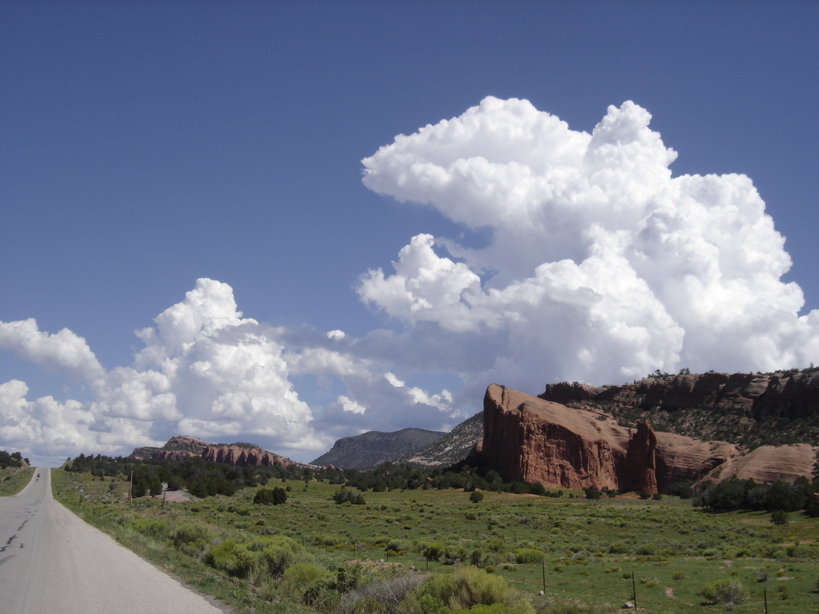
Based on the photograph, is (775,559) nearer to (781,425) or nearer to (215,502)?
(215,502)

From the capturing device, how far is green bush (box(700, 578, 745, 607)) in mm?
22078

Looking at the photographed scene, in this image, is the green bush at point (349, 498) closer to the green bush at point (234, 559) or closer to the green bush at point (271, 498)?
the green bush at point (271, 498)

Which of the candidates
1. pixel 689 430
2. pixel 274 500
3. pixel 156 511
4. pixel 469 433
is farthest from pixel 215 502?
pixel 469 433

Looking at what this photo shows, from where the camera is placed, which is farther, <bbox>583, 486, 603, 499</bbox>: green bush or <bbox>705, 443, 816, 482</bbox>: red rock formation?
<bbox>583, 486, 603, 499</bbox>: green bush

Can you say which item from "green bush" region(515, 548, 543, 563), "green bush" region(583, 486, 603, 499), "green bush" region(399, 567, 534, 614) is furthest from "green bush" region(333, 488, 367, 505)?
"green bush" region(399, 567, 534, 614)

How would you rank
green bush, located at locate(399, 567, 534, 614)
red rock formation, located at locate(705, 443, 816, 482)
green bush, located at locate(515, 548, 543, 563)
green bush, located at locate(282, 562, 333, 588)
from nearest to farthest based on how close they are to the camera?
green bush, located at locate(399, 567, 534, 614) < green bush, located at locate(282, 562, 333, 588) < green bush, located at locate(515, 548, 543, 563) < red rock formation, located at locate(705, 443, 816, 482)

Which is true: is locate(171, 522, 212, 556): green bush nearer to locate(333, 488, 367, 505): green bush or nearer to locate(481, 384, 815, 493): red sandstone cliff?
locate(333, 488, 367, 505): green bush

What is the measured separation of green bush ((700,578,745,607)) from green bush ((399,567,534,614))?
1158cm

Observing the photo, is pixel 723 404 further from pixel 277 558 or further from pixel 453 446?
pixel 277 558

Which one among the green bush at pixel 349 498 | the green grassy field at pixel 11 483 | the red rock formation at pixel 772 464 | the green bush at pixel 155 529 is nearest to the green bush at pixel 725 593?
the green bush at pixel 155 529

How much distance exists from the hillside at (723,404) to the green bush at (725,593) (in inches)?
3196

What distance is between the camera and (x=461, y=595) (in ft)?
49.0

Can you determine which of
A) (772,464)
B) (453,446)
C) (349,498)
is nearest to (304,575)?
(349,498)

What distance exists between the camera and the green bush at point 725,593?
22078 mm
